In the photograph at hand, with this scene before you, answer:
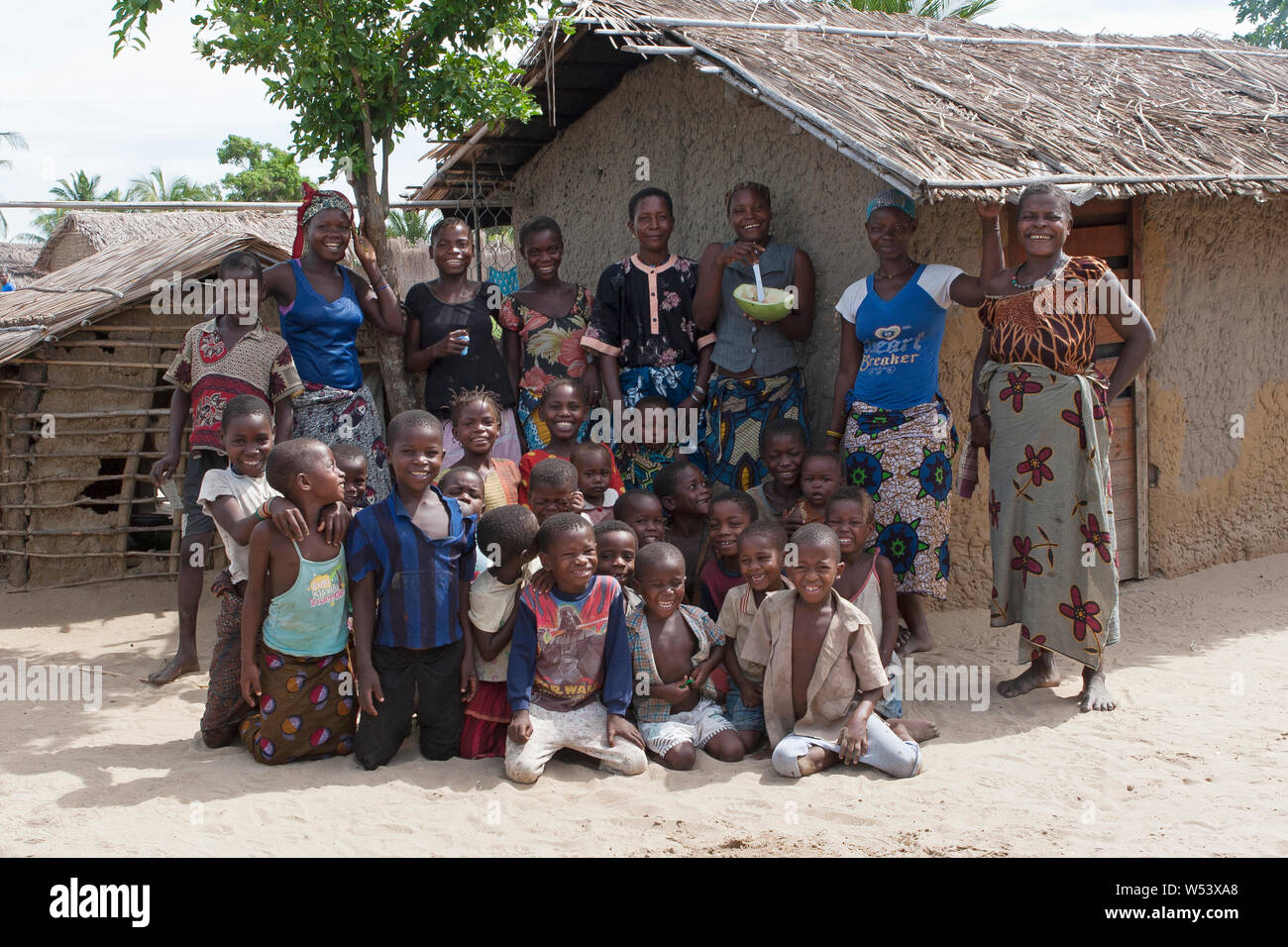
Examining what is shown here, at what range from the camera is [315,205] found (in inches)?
193

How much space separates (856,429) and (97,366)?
4518 millimetres

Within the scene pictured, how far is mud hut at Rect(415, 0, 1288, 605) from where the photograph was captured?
16.5 feet

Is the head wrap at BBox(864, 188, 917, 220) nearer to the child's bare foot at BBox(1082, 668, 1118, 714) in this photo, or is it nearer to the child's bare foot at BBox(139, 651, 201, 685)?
the child's bare foot at BBox(1082, 668, 1118, 714)

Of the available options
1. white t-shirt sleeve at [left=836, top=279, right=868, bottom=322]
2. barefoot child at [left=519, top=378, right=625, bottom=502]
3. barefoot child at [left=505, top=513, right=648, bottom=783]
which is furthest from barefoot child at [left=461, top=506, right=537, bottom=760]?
white t-shirt sleeve at [left=836, top=279, right=868, bottom=322]

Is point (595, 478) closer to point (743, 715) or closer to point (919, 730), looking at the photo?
point (743, 715)

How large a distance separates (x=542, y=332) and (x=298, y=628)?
2.01 metres

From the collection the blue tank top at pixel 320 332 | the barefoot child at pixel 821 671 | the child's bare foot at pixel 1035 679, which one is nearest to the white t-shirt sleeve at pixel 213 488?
the blue tank top at pixel 320 332

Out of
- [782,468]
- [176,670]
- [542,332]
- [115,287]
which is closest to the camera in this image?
[782,468]

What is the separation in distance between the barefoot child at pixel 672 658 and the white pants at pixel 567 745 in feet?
0.48

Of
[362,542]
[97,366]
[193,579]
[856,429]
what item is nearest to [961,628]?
[856,429]

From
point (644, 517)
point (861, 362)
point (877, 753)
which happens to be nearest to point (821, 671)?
point (877, 753)

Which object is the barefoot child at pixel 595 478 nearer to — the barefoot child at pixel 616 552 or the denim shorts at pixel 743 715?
the barefoot child at pixel 616 552

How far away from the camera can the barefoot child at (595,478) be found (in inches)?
180

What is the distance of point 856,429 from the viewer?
4672 mm
